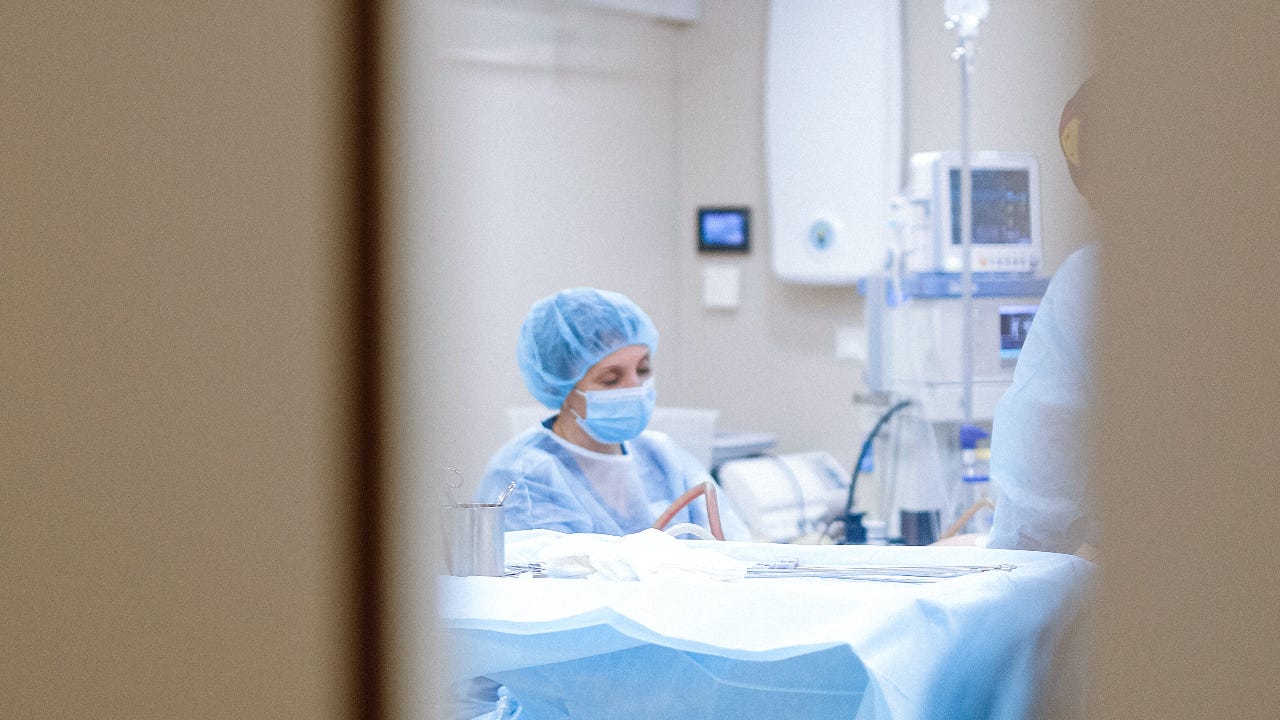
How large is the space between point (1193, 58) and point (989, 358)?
1.47m

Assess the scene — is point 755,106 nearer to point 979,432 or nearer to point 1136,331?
point 979,432

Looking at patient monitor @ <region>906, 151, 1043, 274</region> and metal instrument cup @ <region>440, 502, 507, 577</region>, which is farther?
patient monitor @ <region>906, 151, 1043, 274</region>

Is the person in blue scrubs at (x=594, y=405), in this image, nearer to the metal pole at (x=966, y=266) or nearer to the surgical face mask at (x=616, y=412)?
the surgical face mask at (x=616, y=412)

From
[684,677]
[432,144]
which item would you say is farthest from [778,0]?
[432,144]

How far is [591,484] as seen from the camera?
1.82 meters

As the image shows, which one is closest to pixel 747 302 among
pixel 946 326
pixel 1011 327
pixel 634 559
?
pixel 946 326

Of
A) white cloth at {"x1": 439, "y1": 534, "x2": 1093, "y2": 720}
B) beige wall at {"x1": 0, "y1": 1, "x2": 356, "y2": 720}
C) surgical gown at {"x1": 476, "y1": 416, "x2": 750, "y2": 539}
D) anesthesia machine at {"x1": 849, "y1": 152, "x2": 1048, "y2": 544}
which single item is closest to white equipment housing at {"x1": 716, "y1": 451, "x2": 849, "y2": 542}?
anesthesia machine at {"x1": 849, "y1": 152, "x2": 1048, "y2": 544}

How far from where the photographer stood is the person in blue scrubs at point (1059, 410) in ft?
1.24

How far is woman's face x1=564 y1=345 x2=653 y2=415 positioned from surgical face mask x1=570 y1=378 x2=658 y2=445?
0.04 feet

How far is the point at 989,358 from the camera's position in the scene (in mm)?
1738

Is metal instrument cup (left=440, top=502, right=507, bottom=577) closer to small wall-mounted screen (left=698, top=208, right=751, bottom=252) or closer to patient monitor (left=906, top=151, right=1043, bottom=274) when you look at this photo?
patient monitor (left=906, top=151, right=1043, bottom=274)

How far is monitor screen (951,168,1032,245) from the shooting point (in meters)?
1.71

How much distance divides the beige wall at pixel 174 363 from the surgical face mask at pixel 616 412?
142 cm

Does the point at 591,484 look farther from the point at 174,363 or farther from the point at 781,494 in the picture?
the point at 174,363
